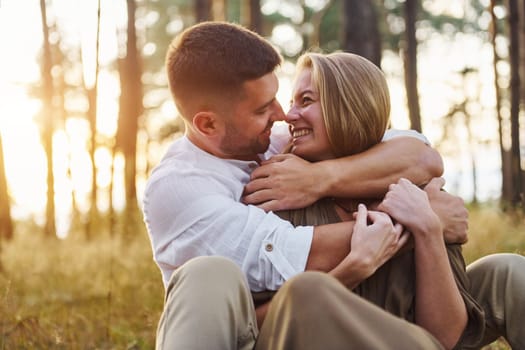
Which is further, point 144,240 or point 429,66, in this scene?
point 429,66

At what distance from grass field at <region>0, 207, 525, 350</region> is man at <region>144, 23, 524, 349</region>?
115 cm

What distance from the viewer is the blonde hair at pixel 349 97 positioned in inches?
101

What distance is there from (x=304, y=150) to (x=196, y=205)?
21.7 inches

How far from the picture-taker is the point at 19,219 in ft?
61.7

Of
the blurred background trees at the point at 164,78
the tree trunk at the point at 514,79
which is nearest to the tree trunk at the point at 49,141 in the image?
the blurred background trees at the point at 164,78

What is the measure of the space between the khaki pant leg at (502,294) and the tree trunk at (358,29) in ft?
13.7

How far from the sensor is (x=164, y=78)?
2333 centimetres

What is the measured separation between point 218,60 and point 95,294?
368 cm

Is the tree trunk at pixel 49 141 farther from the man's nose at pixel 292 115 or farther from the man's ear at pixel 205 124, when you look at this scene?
the man's nose at pixel 292 115

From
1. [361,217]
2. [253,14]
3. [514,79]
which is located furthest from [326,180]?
[253,14]

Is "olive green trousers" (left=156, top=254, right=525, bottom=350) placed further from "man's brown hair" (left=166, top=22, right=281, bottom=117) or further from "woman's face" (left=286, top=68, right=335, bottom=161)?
"man's brown hair" (left=166, top=22, right=281, bottom=117)

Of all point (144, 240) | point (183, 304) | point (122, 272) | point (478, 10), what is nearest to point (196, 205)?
point (183, 304)

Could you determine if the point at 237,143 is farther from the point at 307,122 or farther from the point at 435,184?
the point at 435,184

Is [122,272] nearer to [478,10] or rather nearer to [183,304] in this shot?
[183,304]
